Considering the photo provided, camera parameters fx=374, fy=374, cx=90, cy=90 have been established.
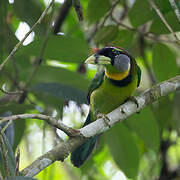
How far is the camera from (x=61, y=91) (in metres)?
2.48

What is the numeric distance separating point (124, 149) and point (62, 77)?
2.32ft

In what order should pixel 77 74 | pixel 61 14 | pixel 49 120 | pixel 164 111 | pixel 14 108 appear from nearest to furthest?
pixel 49 120
pixel 14 108
pixel 77 74
pixel 164 111
pixel 61 14

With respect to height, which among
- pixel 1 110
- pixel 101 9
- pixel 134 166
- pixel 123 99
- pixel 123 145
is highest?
pixel 101 9

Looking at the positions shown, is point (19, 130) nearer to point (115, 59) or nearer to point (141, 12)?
point (115, 59)

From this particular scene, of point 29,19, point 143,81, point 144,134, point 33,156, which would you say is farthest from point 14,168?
point 143,81

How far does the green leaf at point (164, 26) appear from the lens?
2385 millimetres

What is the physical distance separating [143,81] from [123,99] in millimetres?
1358

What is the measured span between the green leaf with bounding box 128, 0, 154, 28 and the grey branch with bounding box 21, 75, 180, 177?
0.52 m

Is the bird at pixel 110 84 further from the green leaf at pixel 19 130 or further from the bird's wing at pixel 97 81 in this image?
the green leaf at pixel 19 130

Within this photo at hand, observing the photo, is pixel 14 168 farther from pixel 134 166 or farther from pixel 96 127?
pixel 134 166

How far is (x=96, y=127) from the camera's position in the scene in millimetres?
1799

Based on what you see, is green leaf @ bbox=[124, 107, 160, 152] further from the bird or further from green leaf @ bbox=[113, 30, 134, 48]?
green leaf @ bbox=[113, 30, 134, 48]

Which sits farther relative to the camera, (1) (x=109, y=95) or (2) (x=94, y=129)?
(1) (x=109, y=95)

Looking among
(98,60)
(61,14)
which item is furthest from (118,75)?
(61,14)
